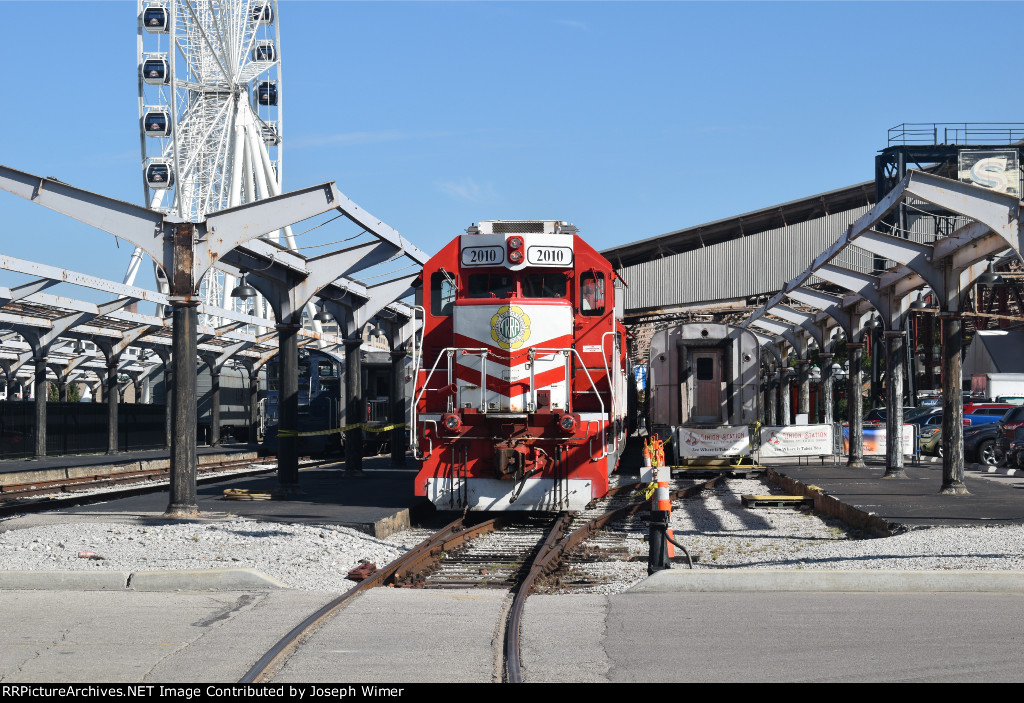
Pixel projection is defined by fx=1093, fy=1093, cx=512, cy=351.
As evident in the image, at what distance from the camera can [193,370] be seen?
15.0 metres

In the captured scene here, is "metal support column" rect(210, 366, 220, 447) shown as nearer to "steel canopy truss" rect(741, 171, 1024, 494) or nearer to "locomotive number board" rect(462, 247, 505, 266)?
"steel canopy truss" rect(741, 171, 1024, 494)

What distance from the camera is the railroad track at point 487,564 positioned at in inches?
293

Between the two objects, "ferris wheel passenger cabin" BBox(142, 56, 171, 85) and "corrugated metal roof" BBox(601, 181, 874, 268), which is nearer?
"corrugated metal roof" BBox(601, 181, 874, 268)

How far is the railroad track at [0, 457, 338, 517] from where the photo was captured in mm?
19656

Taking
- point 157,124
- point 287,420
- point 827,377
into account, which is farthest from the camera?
point 157,124

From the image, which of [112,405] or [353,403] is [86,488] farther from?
[112,405]

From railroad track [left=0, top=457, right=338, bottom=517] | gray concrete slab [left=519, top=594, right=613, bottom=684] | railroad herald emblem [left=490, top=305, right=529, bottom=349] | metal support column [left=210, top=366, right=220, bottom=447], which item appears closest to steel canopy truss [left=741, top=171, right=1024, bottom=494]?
railroad herald emblem [left=490, top=305, right=529, bottom=349]

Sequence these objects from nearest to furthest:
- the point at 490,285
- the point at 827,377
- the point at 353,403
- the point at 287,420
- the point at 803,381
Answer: the point at 490,285 → the point at 287,420 → the point at 353,403 → the point at 827,377 → the point at 803,381

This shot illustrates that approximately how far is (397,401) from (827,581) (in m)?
19.2

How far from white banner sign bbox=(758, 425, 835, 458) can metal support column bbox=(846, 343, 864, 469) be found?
64.6 inches

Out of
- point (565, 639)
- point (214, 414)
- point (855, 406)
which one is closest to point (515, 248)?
point (565, 639)

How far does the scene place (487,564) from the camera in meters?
12.2

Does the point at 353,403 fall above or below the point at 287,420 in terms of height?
above

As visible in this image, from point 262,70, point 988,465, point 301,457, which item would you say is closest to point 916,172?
point 988,465
